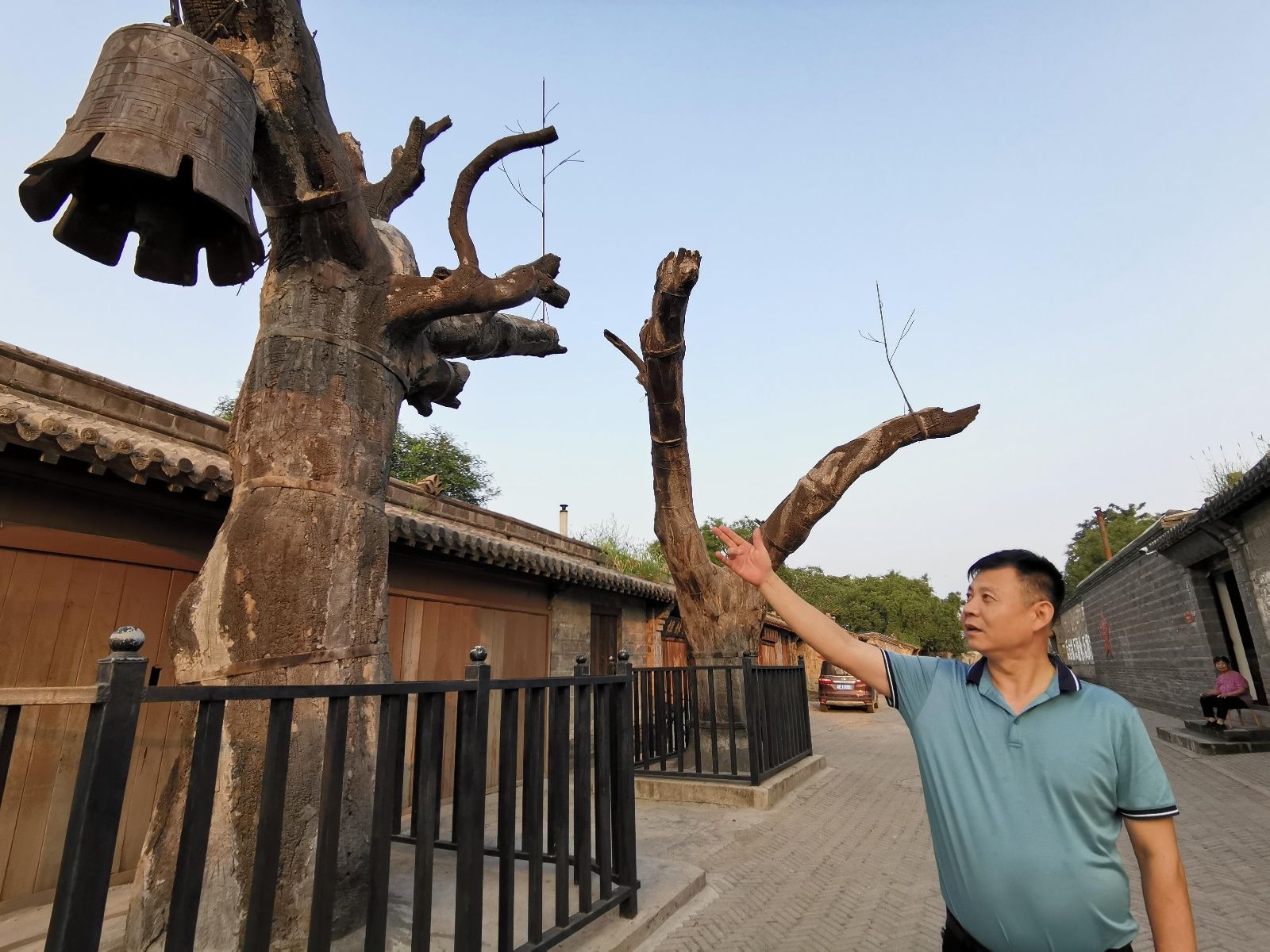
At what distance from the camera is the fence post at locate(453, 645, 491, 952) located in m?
2.37

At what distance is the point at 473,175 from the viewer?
446cm

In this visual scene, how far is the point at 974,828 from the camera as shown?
1771mm

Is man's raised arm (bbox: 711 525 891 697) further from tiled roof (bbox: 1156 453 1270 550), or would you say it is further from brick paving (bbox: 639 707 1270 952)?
tiled roof (bbox: 1156 453 1270 550)

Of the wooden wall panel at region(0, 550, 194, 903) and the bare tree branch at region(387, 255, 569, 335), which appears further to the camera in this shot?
the wooden wall panel at region(0, 550, 194, 903)

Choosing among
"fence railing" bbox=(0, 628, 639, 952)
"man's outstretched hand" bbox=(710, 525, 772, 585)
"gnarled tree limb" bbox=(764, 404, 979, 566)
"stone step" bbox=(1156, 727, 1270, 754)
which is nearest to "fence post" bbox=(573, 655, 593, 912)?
"fence railing" bbox=(0, 628, 639, 952)

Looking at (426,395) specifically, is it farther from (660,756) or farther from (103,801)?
(660,756)

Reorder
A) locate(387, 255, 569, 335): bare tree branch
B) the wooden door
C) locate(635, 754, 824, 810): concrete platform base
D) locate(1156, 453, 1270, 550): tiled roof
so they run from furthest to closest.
Result: the wooden door → locate(1156, 453, 1270, 550): tiled roof → locate(635, 754, 824, 810): concrete platform base → locate(387, 255, 569, 335): bare tree branch

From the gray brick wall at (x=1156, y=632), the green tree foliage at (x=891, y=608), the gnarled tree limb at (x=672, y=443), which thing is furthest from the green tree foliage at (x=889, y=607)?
the gnarled tree limb at (x=672, y=443)

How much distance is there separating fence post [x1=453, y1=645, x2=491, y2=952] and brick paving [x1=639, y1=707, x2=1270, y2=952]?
4.86 ft

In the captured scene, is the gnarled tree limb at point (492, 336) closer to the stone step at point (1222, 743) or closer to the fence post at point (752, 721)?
the fence post at point (752, 721)

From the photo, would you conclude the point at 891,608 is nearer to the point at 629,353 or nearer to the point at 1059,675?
the point at 629,353

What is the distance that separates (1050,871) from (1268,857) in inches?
205

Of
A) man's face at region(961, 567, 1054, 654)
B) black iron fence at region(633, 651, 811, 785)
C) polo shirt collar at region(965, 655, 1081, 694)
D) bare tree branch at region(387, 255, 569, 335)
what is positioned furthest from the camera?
black iron fence at region(633, 651, 811, 785)

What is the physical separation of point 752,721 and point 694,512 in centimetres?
271
